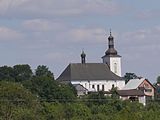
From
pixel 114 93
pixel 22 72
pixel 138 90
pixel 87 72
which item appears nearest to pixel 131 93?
pixel 138 90

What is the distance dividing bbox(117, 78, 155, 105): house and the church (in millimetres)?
4166

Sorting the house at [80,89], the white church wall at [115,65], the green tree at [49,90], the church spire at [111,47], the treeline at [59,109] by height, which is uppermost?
the church spire at [111,47]

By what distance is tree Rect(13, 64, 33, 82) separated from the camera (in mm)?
127037

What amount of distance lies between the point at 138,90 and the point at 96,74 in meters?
13.7

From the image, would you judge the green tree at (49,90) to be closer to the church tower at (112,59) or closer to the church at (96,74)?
the church at (96,74)

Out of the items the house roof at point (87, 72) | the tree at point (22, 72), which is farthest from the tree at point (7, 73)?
the house roof at point (87, 72)

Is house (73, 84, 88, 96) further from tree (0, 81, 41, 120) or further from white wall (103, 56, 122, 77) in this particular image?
tree (0, 81, 41, 120)

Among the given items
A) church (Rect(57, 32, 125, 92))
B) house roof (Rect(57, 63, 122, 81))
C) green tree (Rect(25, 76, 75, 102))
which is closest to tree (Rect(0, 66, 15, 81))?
→ church (Rect(57, 32, 125, 92))

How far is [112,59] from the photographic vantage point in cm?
14062

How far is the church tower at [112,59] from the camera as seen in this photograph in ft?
461

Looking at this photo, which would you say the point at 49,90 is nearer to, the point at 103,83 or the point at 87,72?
the point at 87,72

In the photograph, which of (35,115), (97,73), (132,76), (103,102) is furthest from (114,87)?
(35,115)

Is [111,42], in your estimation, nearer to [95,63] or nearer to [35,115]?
[95,63]

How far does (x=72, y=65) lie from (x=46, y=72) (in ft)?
29.4
